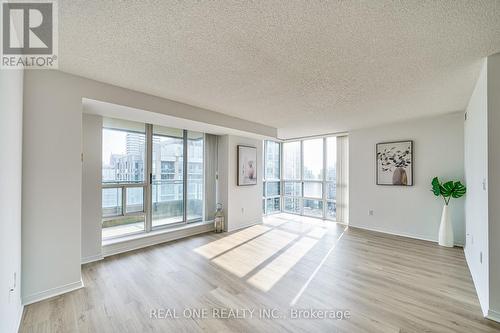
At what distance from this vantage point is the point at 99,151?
3.38 m

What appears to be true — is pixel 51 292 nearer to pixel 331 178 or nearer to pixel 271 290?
pixel 271 290

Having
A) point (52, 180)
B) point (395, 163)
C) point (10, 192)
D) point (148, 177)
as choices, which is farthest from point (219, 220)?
point (395, 163)

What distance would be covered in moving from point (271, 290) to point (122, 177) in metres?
3.08

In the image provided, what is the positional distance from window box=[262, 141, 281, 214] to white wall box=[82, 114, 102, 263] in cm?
454

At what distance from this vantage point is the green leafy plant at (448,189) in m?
3.77

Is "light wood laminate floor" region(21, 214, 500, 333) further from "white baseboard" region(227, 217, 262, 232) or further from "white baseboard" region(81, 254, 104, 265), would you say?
"white baseboard" region(227, 217, 262, 232)

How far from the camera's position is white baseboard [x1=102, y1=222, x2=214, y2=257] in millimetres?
3535

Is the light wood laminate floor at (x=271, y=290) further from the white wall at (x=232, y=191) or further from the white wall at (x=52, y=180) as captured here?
the white wall at (x=232, y=191)

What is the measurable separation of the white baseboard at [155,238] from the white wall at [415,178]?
3.77 meters

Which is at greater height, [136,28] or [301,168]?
[136,28]

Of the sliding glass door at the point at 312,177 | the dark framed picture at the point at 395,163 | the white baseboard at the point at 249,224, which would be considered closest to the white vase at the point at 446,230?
the dark framed picture at the point at 395,163

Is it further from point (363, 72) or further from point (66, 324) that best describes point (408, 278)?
point (66, 324)

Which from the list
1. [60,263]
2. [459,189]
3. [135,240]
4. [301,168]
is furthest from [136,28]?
[301,168]

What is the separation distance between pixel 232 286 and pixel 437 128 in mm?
4802
